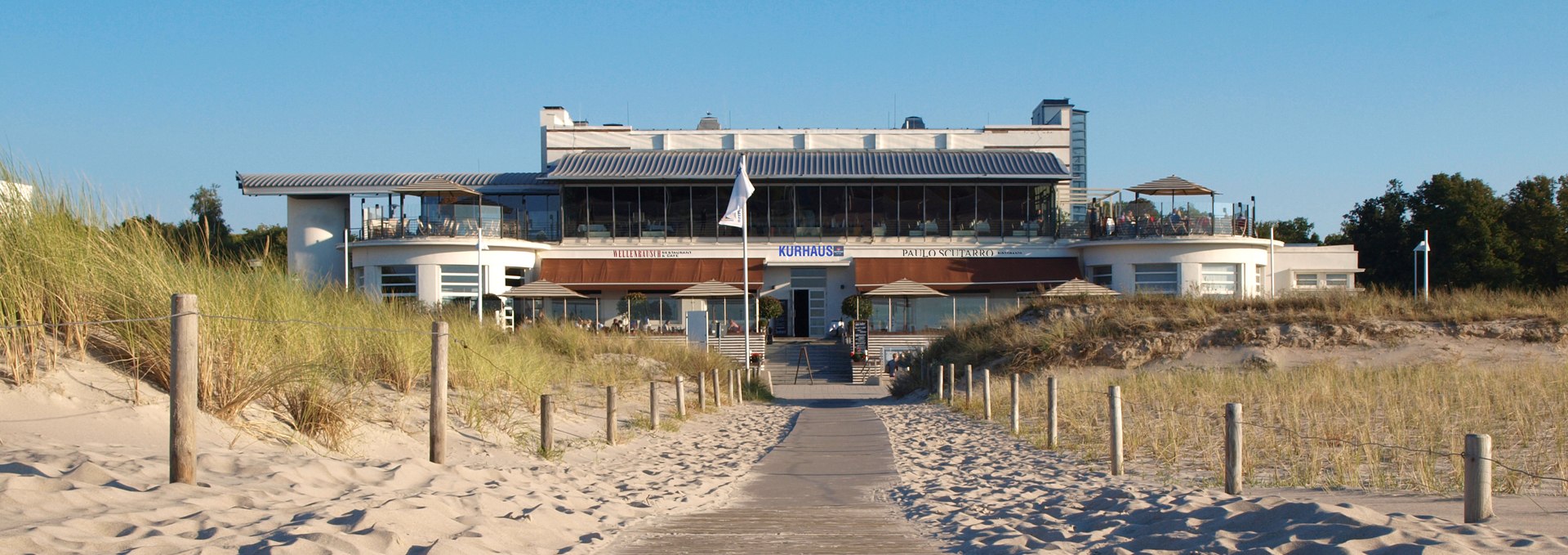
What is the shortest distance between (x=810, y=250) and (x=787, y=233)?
4.34 ft

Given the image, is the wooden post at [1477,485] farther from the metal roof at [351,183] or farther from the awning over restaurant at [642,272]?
the metal roof at [351,183]

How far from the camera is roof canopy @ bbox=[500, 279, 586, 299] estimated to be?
39531mm

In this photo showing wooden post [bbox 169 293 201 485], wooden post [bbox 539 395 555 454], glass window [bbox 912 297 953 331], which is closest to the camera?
wooden post [bbox 169 293 201 485]

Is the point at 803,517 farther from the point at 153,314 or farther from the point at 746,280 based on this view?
the point at 746,280

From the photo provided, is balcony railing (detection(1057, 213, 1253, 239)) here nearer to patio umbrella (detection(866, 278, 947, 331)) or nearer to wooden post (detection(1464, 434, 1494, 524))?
patio umbrella (detection(866, 278, 947, 331))

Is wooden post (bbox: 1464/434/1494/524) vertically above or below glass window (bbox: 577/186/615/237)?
below

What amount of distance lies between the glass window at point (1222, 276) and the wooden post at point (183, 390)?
136 feet

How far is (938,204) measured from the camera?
1951 inches

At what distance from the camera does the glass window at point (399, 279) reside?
1734 inches

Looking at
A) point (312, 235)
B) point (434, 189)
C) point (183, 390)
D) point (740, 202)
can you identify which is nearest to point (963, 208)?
point (740, 202)

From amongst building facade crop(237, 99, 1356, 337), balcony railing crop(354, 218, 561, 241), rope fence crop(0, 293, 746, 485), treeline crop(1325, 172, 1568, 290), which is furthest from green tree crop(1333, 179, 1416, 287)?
rope fence crop(0, 293, 746, 485)

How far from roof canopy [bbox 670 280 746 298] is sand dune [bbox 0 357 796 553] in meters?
28.3

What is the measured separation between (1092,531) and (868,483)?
384 cm

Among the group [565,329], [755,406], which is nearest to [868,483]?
[755,406]
